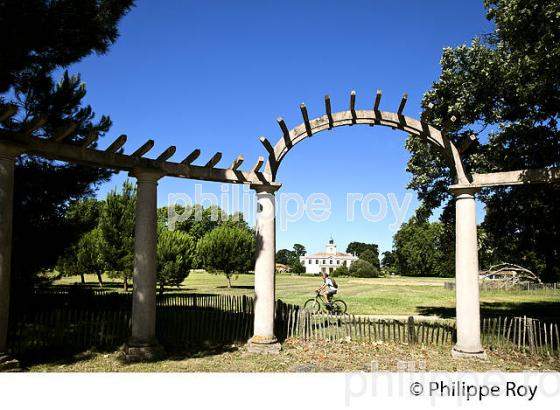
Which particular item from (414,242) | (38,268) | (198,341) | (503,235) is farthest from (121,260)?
(414,242)

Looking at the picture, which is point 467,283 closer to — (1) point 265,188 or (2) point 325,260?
(1) point 265,188

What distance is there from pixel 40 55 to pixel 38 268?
6025mm

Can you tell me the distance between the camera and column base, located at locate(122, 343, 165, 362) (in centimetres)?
802

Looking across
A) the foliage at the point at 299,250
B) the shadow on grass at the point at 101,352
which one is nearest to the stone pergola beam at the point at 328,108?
the shadow on grass at the point at 101,352

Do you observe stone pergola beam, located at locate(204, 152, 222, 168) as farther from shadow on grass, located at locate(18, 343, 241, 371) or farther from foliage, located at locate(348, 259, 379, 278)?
foliage, located at locate(348, 259, 379, 278)

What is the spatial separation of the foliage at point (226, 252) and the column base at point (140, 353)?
82.1ft

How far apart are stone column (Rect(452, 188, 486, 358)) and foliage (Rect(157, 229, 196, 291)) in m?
20.4

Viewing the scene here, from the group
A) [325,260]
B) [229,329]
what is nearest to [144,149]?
[229,329]

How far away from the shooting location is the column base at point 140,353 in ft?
26.3

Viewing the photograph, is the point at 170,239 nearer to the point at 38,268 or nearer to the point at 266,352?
the point at 38,268

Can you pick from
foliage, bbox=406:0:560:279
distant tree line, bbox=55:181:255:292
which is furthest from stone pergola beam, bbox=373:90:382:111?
distant tree line, bbox=55:181:255:292

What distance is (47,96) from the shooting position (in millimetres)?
10445

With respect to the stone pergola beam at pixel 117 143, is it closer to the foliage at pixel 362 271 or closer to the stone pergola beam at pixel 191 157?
the stone pergola beam at pixel 191 157

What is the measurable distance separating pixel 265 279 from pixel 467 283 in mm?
4276
